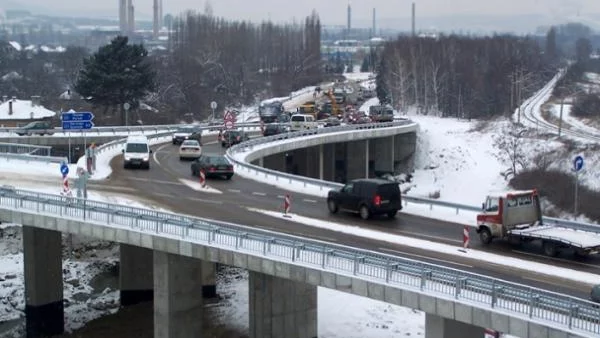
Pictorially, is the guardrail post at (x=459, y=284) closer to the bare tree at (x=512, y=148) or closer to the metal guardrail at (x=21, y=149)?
the metal guardrail at (x=21, y=149)

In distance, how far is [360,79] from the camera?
7844 inches

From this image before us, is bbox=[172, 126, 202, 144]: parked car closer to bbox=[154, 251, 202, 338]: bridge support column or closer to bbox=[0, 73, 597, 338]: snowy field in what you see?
bbox=[0, 73, 597, 338]: snowy field

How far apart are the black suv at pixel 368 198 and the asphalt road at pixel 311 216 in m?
0.38

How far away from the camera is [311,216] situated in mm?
35375

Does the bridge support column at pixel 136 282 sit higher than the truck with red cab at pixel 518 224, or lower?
lower

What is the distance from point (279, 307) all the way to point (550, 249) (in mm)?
8893

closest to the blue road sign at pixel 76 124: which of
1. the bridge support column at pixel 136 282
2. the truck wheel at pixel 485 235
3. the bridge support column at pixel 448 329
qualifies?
the bridge support column at pixel 136 282

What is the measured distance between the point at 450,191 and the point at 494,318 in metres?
49.8

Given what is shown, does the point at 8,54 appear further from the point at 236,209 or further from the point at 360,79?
the point at 236,209

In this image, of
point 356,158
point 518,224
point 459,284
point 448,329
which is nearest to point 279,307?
point 518,224

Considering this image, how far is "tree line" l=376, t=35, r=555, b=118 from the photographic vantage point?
388ft

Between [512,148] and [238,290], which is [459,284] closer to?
[238,290]

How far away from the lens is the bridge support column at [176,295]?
3022cm

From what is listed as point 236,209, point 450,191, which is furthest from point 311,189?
point 450,191
